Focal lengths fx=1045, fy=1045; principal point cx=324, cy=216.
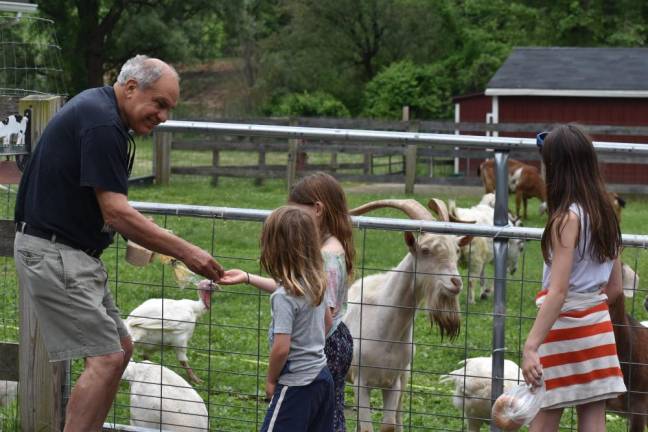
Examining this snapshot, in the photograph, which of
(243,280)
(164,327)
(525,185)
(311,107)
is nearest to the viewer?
(243,280)

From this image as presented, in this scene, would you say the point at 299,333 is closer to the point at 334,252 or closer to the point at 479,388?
the point at 334,252

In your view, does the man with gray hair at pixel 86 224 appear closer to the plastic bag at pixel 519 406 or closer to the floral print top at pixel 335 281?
the floral print top at pixel 335 281

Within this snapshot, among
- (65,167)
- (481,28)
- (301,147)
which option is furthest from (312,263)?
(481,28)

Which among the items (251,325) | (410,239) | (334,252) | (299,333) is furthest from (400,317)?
(251,325)

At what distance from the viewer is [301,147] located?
22.3 metres

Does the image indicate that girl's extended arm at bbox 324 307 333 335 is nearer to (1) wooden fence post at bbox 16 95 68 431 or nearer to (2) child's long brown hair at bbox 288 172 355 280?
(2) child's long brown hair at bbox 288 172 355 280

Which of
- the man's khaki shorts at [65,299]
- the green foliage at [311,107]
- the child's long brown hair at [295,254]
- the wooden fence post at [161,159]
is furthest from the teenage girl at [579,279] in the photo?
the green foliage at [311,107]

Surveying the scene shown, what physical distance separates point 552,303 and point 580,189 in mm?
475

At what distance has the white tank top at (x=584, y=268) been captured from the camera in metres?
4.15

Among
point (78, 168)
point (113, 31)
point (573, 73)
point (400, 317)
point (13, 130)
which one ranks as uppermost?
point (113, 31)

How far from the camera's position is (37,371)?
515cm

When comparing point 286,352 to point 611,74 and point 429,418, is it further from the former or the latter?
point 611,74

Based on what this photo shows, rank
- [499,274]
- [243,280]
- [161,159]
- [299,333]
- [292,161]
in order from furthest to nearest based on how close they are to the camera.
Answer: [161,159] → [292,161] → [499,274] → [243,280] → [299,333]

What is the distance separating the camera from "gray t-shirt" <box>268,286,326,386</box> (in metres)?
3.97
